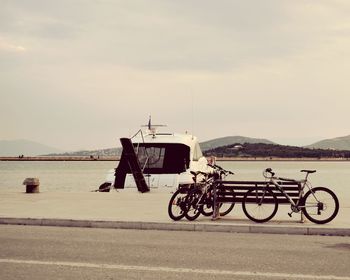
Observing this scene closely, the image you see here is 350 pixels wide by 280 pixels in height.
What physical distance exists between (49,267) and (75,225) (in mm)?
4918

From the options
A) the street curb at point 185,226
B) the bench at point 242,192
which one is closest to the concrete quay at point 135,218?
the street curb at point 185,226

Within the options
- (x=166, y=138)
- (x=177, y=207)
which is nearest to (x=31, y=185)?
(x=166, y=138)

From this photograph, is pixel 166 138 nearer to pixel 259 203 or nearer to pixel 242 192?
pixel 242 192

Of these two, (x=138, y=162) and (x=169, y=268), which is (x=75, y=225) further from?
(x=138, y=162)

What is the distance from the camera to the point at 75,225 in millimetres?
13242

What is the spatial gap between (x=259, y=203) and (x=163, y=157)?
1189cm

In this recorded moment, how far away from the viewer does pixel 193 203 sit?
1391cm

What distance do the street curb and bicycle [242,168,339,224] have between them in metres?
0.76

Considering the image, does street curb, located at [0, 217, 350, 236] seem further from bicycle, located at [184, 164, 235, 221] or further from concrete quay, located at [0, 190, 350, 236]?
bicycle, located at [184, 164, 235, 221]

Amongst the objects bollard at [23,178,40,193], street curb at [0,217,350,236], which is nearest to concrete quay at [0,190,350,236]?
street curb at [0,217,350,236]

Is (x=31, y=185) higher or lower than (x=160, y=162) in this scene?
lower

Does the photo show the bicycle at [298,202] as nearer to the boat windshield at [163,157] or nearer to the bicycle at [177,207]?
the bicycle at [177,207]

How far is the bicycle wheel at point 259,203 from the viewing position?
1335cm

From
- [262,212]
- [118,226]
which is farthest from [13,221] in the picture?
[262,212]
